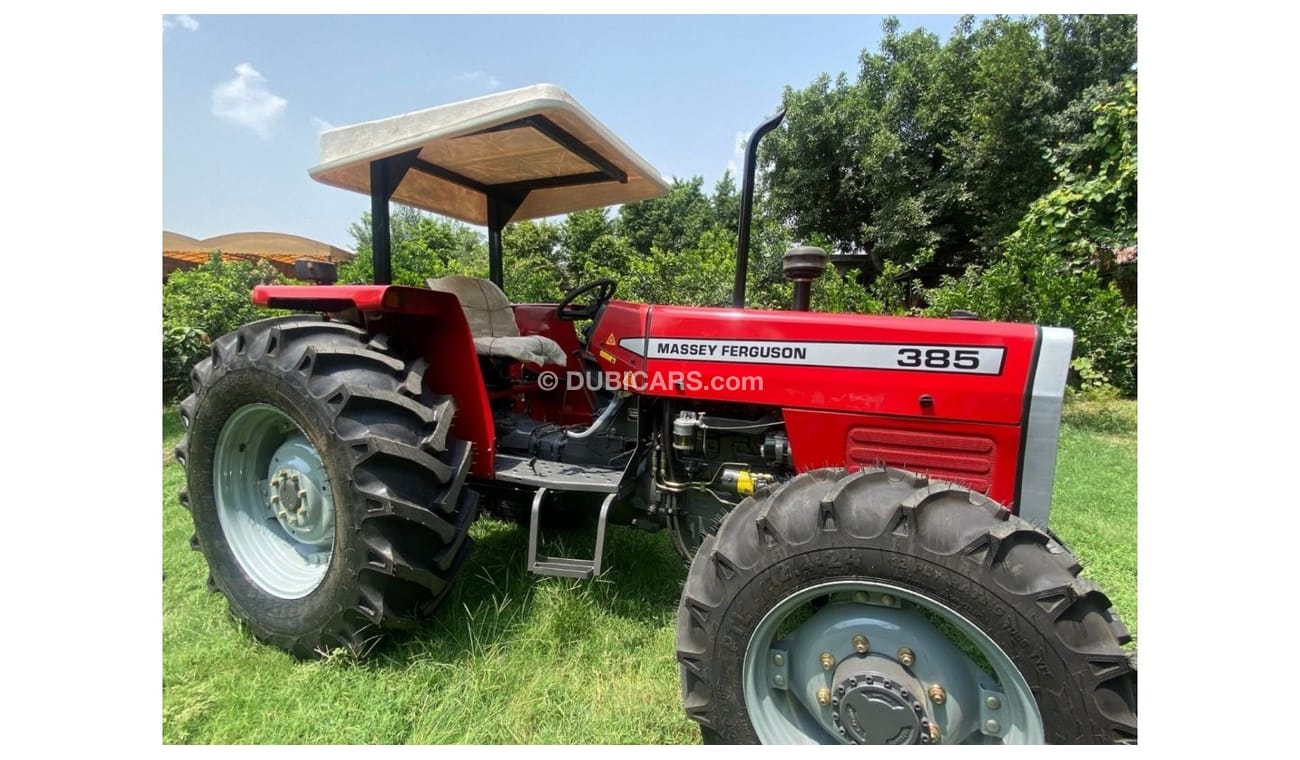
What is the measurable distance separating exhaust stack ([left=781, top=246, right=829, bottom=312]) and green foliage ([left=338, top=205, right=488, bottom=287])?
71.8 inches

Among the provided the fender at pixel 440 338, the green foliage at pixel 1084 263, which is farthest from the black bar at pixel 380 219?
the green foliage at pixel 1084 263

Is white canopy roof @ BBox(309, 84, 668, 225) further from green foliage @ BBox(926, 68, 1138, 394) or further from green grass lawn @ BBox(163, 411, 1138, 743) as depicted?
green foliage @ BBox(926, 68, 1138, 394)

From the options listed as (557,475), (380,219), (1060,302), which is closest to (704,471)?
(557,475)

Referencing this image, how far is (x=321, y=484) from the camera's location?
8.39 ft

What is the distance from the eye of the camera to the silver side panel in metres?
1.94

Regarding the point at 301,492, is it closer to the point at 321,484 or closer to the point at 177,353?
the point at 321,484

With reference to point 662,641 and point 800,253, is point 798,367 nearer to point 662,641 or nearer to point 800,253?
point 800,253

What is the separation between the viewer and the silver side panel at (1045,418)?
1.94 metres

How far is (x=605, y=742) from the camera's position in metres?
2.08

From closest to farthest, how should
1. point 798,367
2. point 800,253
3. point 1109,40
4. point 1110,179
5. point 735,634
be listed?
point 735,634 → point 798,367 → point 800,253 → point 1110,179 → point 1109,40

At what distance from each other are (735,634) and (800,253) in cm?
141

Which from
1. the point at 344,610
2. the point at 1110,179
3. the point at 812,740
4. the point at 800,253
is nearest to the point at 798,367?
the point at 800,253

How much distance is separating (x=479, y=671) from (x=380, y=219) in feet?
6.34

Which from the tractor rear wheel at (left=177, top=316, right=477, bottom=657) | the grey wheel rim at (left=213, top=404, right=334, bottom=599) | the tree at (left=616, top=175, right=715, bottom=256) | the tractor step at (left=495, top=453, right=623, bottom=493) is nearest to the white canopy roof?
the tractor rear wheel at (left=177, top=316, right=477, bottom=657)
